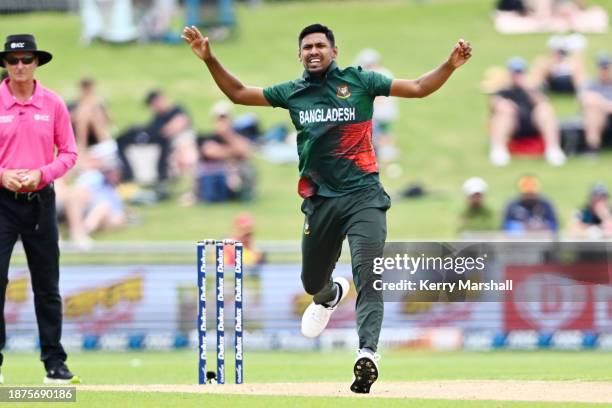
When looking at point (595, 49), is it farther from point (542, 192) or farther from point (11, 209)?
point (11, 209)

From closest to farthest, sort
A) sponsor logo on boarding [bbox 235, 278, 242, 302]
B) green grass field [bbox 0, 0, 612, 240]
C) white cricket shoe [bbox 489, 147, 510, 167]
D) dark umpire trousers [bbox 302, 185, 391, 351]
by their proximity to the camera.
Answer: dark umpire trousers [bbox 302, 185, 391, 351]
sponsor logo on boarding [bbox 235, 278, 242, 302]
green grass field [bbox 0, 0, 612, 240]
white cricket shoe [bbox 489, 147, 510, 167]

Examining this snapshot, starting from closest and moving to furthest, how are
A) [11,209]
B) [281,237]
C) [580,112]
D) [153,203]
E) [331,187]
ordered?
1. [331,187]
2. [11,209]
3. [281,237]
4. [153,203]
5. [580,112]

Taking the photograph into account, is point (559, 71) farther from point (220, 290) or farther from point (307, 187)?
point (220, 290)

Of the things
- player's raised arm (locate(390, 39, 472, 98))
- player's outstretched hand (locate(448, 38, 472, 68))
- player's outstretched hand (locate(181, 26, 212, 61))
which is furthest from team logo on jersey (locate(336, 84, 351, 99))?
player's outstretched hand (locate(181, 26, 212, 61))

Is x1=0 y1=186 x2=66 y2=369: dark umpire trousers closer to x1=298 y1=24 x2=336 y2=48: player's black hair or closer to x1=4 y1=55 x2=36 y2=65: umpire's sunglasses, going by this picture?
x1=4 y1=55 x2=36 y2=65: umpire's sunglasses

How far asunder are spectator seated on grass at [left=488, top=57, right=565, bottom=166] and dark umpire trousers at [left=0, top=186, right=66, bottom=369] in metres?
14.0

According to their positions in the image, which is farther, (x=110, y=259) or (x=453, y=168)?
(x=453, y=168)

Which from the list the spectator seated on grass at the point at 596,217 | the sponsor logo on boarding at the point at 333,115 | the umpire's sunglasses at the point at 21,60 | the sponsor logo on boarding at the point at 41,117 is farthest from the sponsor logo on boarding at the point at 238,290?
the spectator seated on grass at the point at 596,217

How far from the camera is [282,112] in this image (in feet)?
88.9

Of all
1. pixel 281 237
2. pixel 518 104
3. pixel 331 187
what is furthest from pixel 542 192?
pixel 331 187

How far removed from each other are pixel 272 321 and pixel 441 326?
7.10 feet

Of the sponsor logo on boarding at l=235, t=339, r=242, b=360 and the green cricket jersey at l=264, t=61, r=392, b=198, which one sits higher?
the green cricket jersey at l=264, t=61, r=392, b=198

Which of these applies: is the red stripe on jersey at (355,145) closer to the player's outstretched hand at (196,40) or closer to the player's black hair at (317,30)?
the player's black hair at (317,30)

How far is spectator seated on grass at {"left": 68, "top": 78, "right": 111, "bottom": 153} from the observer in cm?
2372
